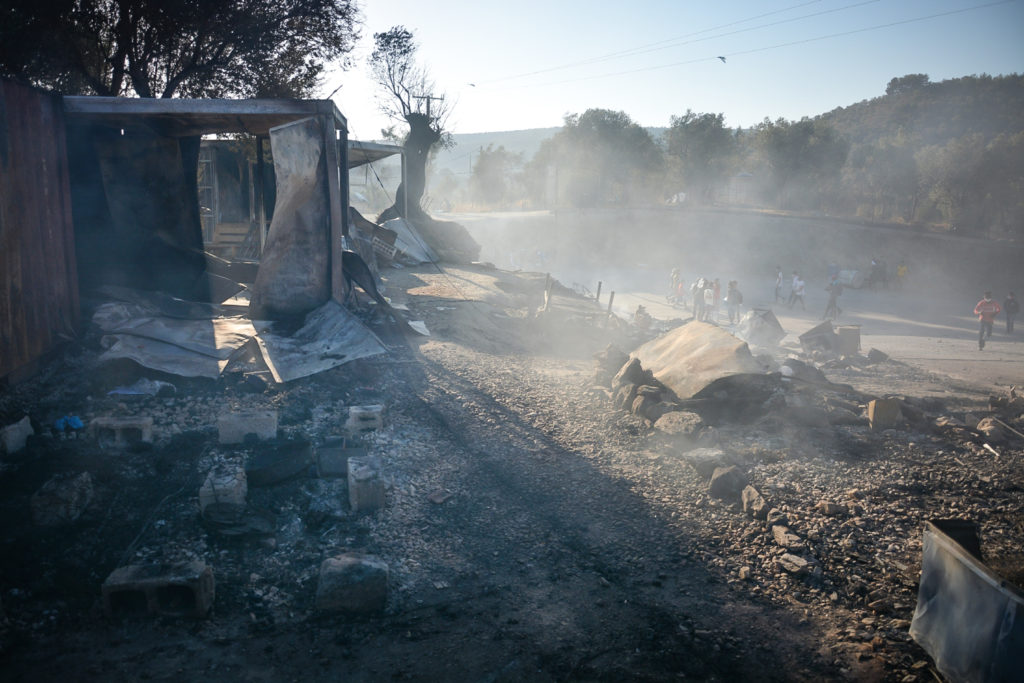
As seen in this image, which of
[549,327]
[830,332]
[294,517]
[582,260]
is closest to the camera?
[294,517]

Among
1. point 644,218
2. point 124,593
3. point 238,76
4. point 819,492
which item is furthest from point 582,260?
point 124,593

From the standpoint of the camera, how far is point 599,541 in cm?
456

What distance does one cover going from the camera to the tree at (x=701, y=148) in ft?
145

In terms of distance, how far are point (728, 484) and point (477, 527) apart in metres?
2.21

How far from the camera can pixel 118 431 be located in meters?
4.95

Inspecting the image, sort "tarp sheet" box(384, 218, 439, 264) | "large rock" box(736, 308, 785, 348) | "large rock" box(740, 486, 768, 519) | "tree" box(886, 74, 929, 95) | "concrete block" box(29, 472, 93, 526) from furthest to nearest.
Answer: "tree" box(886, 74, 929, 95)
"tarp sheet" box(384, 218, 439, 264)
"large rock" box(736, 308, 785, 348)
"large rock" box(740, 486, 768, 519)
"concrete block" box(29, 472, 93, 526)

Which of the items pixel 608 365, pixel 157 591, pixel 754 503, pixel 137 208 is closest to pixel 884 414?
pixel 754 503

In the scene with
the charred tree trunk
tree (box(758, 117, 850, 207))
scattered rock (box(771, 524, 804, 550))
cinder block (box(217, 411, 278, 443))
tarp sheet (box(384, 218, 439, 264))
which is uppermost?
tree (box(758, 117, 850, 207))

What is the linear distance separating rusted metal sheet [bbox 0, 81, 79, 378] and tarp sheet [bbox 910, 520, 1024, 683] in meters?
7.25

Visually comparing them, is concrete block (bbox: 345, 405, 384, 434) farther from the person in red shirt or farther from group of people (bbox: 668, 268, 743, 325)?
the person in red shirt

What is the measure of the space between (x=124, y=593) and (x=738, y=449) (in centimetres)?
537

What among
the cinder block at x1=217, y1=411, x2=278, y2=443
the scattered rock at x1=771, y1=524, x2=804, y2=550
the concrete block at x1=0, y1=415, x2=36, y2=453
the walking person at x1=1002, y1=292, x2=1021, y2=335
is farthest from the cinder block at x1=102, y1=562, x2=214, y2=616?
the walking person at x1=1002, y1=292, x2=1021, y2=335

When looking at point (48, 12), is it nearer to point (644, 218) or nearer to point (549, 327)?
point (549, 327)

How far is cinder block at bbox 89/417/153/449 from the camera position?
16.2ft
